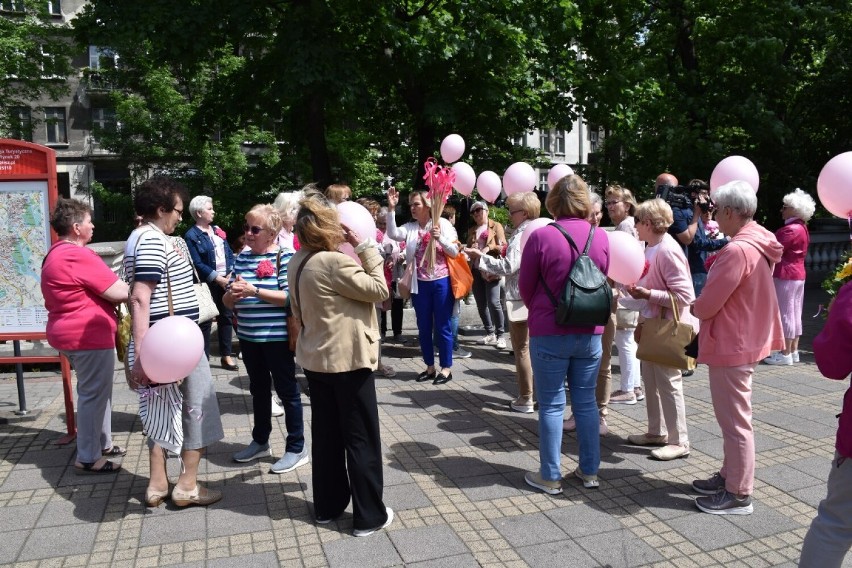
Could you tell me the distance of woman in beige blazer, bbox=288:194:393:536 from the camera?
3855 mm

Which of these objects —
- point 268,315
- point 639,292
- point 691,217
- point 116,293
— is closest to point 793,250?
point 691,217

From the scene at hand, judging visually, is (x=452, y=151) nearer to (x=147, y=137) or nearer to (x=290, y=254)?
(x=290, y=254)

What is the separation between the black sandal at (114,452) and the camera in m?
5.28

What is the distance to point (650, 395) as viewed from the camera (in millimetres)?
5281

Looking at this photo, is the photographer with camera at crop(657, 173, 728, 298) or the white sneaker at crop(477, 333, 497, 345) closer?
the photographer with camera at crop(657, 173, 728, 298)

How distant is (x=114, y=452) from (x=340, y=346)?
2.55 m

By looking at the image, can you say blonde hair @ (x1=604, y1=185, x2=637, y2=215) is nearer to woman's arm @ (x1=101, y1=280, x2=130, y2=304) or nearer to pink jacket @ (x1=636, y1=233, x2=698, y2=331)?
pink jacket @ (x1=636, y1=233, x2=698, y2=331)

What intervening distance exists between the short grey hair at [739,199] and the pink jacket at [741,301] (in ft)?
0.40

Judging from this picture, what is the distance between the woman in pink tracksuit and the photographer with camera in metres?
3.02

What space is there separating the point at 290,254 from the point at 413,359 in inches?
157

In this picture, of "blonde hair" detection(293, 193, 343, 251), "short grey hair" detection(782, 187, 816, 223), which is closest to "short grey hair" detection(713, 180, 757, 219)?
"blonde hair" detection(293, 193, 343, 251)

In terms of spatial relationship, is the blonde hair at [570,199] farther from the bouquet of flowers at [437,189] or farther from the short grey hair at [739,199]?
the bouquet of flowers at [437,189]

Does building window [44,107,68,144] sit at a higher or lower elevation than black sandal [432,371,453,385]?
higher

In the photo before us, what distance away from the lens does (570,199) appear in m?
4.41
